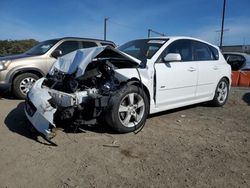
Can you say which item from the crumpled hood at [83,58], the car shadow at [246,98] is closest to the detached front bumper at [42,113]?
the crumpled hood at [83,58]

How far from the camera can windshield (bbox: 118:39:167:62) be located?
17.1ft

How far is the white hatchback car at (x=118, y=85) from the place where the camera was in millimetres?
4137

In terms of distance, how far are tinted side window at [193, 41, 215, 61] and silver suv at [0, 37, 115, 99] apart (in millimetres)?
3803

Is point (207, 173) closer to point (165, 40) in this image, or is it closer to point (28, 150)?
point (28, 150)

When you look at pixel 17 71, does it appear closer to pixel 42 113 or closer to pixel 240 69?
pixel 42 113

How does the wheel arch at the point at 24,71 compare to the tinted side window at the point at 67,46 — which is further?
the tinted side window at the point at 67,46

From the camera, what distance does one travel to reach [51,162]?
340 centimetres

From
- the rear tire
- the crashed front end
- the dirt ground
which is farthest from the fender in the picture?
the crashed front end

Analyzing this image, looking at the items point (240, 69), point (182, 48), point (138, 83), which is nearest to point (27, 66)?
point (138, 83)

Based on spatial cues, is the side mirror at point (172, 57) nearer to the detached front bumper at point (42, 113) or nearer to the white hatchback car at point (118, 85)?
the white hatchback car at point (118, 85)

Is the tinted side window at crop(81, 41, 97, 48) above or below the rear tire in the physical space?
above

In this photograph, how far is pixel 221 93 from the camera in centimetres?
681

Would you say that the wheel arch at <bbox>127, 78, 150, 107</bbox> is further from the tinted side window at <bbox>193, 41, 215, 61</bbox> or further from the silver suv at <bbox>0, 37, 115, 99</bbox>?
the silver suv at <bbox>0, 37, 115, 99</bbox>

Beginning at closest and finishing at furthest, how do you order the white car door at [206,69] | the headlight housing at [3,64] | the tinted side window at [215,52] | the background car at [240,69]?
the white car door at [206,69] → the tinted side window at [215,52] → the headlight housing at [3,64] → the background car at [240,69]
